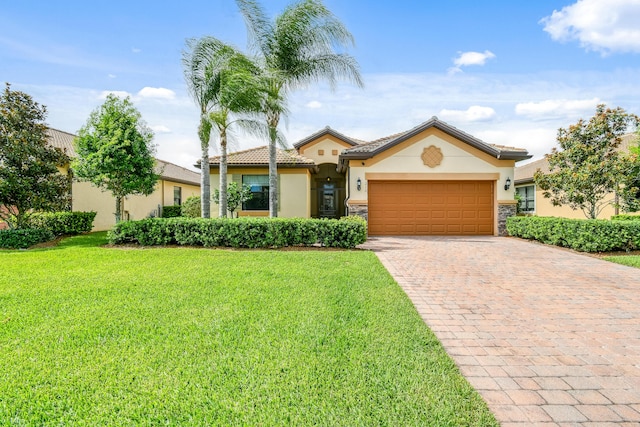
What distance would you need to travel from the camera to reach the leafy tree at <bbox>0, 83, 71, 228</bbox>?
11055 millimetres

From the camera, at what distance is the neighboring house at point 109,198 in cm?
1558

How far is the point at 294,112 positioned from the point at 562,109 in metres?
11.5

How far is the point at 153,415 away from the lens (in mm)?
2361

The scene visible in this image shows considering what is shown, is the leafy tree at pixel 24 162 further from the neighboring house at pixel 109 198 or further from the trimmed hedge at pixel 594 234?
the trimmed hedge at pixel 594 234

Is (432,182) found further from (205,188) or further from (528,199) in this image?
(528,199)

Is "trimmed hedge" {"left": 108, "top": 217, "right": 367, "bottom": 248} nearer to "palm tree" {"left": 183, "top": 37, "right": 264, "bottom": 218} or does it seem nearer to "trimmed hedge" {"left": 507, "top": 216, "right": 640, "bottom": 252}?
"palm tree" {"left": 183, "top": 37, "right": 264, "bottom": 218}

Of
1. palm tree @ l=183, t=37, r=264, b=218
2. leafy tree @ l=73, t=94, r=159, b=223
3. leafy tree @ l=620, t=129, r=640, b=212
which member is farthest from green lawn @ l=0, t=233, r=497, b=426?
leafy tree @ l=620, t=129, r=640, b=212

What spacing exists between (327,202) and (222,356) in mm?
17168

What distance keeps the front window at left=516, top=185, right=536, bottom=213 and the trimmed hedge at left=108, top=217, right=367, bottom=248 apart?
1764 centimetres

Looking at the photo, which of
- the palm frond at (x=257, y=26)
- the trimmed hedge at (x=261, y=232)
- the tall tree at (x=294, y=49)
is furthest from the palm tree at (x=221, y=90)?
the trimmed hedge at (x=261, y=232)

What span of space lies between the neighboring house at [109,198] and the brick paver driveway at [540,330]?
43.1ft

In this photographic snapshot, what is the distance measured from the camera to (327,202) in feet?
66.2

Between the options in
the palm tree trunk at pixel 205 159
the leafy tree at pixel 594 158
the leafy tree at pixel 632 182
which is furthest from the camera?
the palm tree trunk at pixel 205 159

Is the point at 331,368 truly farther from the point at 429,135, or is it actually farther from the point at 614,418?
the point at 429,135
